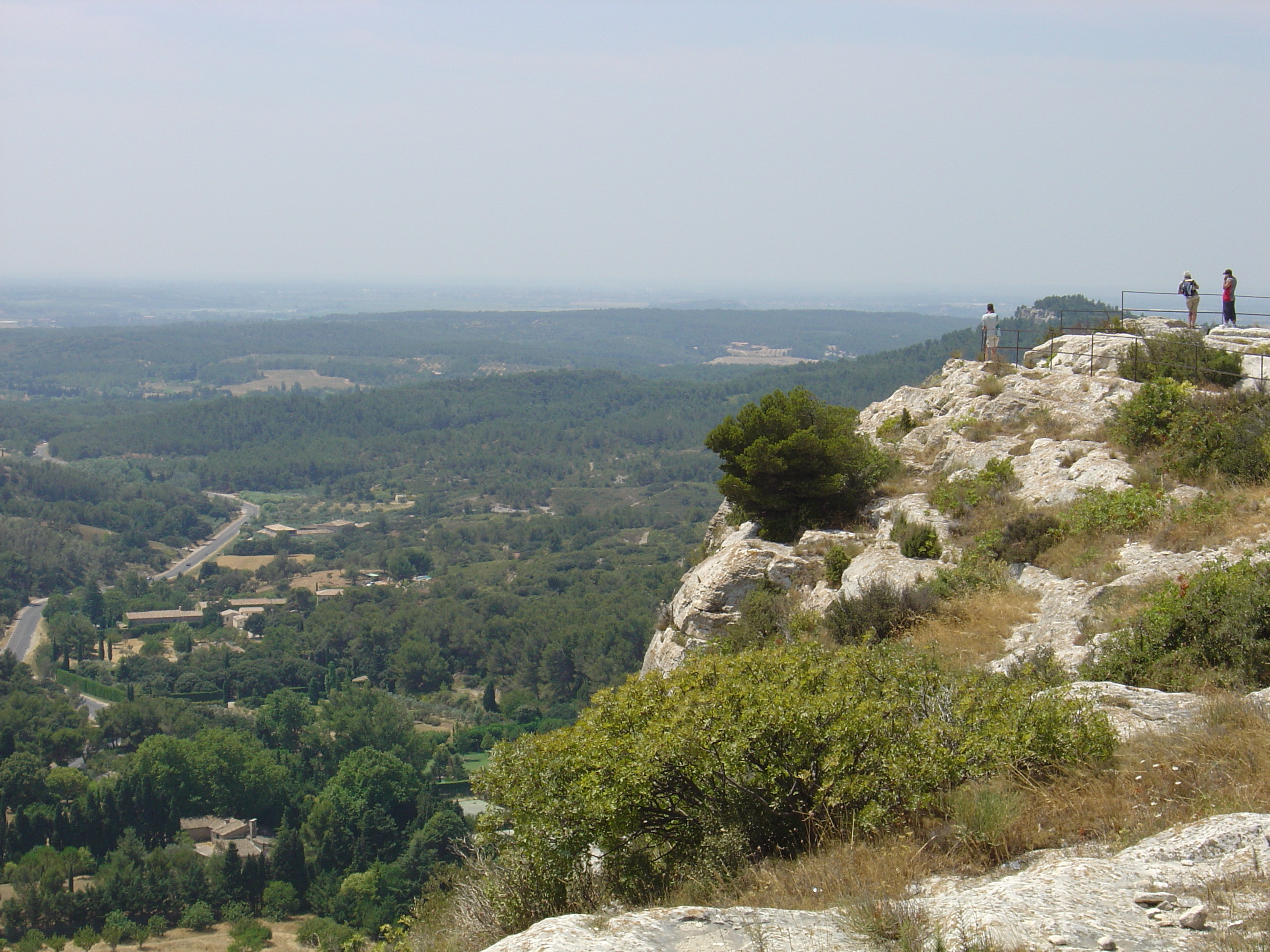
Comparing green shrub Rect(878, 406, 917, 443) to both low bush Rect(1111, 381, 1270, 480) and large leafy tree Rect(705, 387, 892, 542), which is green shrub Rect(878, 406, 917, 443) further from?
low bush Rect(1111, 381, 1270, 480)

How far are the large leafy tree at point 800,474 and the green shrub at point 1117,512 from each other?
4.28m

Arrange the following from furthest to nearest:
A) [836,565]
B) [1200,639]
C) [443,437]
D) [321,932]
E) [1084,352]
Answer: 1. [443,437]
2. [321,932]
3. [1084,352]
4. [836,565]
5. [1200,639]

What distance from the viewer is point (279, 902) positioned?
147 ft

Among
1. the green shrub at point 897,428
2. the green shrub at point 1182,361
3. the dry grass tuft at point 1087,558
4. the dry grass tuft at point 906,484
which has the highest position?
the green shrub at point 1182,361

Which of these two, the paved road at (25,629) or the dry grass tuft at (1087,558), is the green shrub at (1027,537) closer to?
the dry grass tuft at (1087,558)

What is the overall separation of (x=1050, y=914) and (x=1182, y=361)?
14.2 meters

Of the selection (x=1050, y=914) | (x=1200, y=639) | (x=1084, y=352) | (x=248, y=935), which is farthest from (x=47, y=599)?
(x=1050, y=914)

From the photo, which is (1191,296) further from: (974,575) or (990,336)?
(974,575)

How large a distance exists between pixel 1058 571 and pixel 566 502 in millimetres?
131814

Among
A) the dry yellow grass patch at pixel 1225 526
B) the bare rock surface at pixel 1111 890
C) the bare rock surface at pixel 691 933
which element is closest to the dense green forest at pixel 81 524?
the dry yellow grass patch at pixel 1225 526

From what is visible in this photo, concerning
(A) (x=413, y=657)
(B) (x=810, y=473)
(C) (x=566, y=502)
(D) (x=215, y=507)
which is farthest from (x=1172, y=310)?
(D) (x=215, y=507)

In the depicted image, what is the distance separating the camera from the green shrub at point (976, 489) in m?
13.8

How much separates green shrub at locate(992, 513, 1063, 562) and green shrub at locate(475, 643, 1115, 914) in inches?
215

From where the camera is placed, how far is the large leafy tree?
15.7 metres
